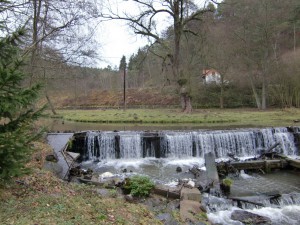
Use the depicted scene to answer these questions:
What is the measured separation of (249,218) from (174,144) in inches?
286

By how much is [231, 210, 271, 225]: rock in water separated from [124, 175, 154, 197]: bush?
218 cm

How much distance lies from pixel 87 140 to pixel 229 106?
66.8 ft

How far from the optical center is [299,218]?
736cm

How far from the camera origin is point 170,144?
1424cm

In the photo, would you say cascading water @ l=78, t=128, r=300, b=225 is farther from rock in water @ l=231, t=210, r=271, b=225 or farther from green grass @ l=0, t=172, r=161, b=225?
green grass @ l=0, t=172, r=161, b=225

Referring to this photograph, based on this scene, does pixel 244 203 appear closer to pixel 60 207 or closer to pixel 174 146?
pixel 60 207

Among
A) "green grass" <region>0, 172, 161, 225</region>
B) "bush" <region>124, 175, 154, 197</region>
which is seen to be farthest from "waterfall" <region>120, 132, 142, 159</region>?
"green grass" <region>0, 172, 161, 225</region>

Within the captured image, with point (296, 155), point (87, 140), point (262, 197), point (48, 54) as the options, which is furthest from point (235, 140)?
point (48, 54)

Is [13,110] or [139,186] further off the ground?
[13,110]

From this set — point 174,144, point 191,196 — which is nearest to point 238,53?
point 174,144

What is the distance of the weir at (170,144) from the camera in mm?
14148

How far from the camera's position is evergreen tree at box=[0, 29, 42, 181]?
4090 millimetres

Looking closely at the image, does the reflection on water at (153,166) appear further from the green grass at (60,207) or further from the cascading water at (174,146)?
the green grass at (60,207)

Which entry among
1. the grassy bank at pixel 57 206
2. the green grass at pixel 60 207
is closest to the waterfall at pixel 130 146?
the grassy bank at pixel 57 206
